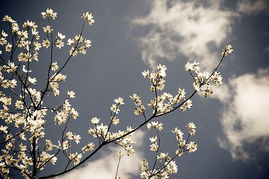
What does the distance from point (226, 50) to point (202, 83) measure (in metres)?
1.11

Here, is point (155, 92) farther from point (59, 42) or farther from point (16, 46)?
point (16, 46)

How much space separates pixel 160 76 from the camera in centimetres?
693

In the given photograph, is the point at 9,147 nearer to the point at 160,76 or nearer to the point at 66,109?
the point at 66,109

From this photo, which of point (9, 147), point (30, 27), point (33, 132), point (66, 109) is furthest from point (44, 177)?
point (30, 27)

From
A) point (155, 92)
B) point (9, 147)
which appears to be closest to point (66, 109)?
point (9, 147)

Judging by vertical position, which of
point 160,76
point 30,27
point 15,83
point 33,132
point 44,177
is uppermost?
point 30,27

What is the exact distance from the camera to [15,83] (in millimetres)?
8109

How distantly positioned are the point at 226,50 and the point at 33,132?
18.2 ft

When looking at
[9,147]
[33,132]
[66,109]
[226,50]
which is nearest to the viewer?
[33,132]

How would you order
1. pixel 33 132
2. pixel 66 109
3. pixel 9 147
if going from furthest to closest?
pixel 9 147 → pixel 66 109 → pixel 33 132

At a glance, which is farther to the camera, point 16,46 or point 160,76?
Answer: point 16,46

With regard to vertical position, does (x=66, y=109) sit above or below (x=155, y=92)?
above

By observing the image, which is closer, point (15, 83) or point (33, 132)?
point (33, 132)

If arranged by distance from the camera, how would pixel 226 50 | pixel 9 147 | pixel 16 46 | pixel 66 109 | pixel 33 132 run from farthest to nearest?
pixel 9 147, pixel 66 109, pixel 16 46, pixel 226 50, pixel 33 132
